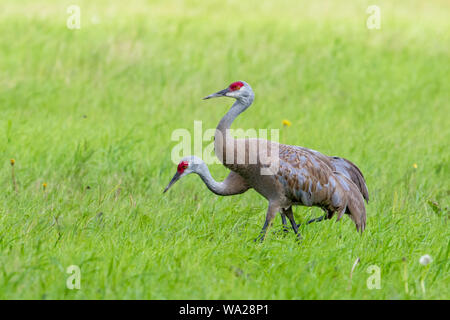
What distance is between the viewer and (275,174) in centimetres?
529

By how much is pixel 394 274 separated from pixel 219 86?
626cm

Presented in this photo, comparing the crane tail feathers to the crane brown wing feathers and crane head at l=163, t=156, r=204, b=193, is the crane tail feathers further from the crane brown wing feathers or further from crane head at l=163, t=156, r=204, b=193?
crane head at l=163, t=156, r=204, b=193

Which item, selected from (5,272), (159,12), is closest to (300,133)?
(5,272)

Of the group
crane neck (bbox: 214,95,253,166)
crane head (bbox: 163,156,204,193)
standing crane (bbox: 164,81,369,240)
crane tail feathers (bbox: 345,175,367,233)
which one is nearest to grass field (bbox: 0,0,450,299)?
crane tail feathers (bbox: 345,175,367,233)

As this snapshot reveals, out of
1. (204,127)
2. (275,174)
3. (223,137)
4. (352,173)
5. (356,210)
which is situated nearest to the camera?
(223,137)

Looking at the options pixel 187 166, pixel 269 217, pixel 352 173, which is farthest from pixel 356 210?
pixel 187 166

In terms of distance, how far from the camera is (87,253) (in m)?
4.61

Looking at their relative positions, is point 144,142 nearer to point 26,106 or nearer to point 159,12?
point 26,106

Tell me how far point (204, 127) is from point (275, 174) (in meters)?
3.72

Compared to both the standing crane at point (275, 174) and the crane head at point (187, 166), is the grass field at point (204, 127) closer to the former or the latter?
the standing crane at point (275, 174)

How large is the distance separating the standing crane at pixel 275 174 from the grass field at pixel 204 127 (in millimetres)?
242

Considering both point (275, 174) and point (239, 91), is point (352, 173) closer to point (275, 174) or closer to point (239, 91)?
point (275, 174)

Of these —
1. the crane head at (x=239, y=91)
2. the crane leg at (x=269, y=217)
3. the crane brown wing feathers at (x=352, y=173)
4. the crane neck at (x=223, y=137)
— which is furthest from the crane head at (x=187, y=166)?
the crane brown wing feathers at (x=352, y=173)

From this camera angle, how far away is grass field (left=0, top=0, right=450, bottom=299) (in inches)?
181
